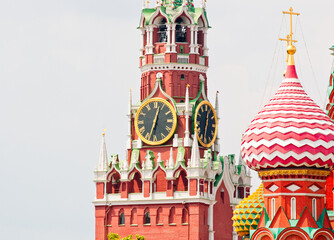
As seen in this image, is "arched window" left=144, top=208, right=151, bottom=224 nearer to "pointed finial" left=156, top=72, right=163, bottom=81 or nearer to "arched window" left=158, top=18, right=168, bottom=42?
Answer: "pointed finial" left=156, top=72, right=163, bottom=81

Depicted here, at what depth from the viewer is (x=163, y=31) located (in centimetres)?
11950

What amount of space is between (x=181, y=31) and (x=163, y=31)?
1255mm

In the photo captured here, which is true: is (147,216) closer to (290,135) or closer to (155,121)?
(155,121)

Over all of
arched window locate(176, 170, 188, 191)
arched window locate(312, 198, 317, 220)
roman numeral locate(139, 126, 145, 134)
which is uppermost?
roman numeral locate(139, 126, 145, 134)

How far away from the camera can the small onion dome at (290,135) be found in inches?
3290

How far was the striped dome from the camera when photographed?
83.6m

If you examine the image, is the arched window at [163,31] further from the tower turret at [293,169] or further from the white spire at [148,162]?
the tower turret at [293,169]

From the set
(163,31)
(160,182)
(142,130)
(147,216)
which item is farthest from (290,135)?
(163,31)

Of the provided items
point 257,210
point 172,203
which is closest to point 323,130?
point 257,210

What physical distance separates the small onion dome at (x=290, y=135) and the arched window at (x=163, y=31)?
34136mm

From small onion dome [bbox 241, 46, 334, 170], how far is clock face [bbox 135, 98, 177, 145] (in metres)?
31.8

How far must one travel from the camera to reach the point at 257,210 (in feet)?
310

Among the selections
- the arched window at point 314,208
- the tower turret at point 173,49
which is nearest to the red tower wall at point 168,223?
the tower turret at point 173,49

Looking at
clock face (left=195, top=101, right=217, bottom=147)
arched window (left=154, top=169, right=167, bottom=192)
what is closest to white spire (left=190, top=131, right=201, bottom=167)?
clock face (left=195, top=101, right=217, bottom=147)
